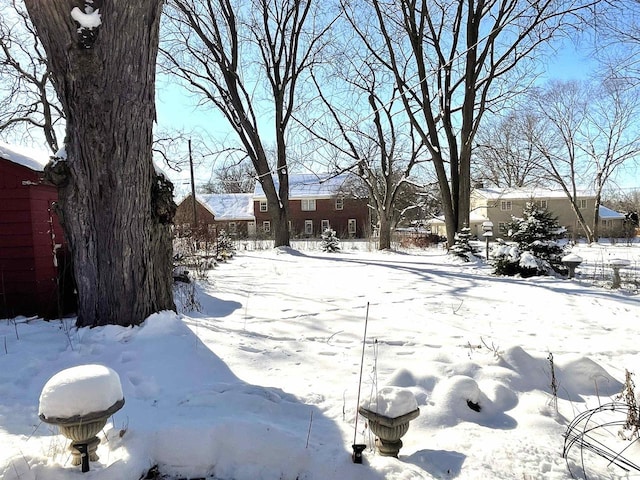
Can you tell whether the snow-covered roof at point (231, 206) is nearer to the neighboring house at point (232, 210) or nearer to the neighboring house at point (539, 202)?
the neighboring house at point (232, 210)

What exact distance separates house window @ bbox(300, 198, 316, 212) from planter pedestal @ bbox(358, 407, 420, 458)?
38.6 meters

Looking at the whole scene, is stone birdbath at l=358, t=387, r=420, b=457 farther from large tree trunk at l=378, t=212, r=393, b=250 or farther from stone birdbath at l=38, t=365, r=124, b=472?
large tree trunk at l=378, t=212, r=393, b=250

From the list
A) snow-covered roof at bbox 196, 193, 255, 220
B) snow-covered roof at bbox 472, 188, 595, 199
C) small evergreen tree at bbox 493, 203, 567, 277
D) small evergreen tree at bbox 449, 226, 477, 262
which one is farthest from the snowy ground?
snow-covered roof at bbox 196, 193, 255, 220

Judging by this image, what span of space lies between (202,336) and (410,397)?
272 centimetres

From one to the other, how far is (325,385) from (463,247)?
11.5m

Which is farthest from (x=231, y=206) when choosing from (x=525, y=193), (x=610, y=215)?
(x=610, y=215)

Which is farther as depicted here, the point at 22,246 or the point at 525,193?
the point at 525,193

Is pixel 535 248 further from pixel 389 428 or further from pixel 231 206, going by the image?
pixel 231 206

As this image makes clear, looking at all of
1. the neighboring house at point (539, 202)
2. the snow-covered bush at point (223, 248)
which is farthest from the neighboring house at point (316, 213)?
the snow-covered bush at point (223, 248)

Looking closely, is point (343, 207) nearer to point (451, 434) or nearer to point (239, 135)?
point (239, 135)

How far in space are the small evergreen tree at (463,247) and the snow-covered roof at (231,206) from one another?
94.7ft

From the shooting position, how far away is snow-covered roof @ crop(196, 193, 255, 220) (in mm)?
40844

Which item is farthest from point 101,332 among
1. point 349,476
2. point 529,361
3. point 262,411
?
point 529,361

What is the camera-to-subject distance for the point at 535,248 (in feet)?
32.5
